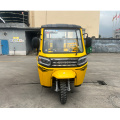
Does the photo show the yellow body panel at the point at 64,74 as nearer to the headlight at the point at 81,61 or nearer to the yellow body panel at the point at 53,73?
the yellow body panel at the point at 53,73

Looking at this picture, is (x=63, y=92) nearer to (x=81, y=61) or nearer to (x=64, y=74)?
(x=64, y=74)

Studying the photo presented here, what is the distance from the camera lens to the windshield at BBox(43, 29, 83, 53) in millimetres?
3840

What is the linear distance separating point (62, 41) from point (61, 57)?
730 millimetres

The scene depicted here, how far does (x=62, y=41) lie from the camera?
3.96m

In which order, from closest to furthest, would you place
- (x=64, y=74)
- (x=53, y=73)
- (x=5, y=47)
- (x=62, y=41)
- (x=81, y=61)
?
(x=64, y=74)
(x=53, y=73)
(x=81, y=61)
(x=62, y=41)
(x=5, y=47)

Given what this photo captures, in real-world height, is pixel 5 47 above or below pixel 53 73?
above

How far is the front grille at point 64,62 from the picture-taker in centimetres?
352

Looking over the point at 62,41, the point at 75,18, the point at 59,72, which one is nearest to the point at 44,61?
the point at 59,72

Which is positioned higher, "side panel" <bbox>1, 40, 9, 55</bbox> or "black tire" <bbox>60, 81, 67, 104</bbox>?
"side panel" <bbox>1, 40, 9, 55</bbox>

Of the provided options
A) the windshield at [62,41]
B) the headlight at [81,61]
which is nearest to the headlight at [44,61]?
the windshield at [62,41]

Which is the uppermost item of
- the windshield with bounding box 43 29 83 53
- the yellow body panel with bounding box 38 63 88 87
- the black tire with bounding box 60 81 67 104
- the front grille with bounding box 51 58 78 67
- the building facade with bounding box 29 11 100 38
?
the building facade with bounding box 29 11 100 38

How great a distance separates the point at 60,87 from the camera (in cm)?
346

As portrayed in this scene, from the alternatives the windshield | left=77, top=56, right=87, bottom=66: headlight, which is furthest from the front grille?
the windshield

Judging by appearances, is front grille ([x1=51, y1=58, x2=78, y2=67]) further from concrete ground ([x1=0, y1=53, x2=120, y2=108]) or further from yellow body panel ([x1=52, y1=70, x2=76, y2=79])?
concrete ground ([x1=0, y1=53, x2=120, y2=108])
